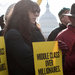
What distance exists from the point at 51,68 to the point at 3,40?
0.75 metres

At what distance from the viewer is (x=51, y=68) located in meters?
3.60

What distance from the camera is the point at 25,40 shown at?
11.5 feet

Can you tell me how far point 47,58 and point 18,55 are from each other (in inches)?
18.4

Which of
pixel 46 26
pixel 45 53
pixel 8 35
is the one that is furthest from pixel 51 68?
pixel 46 26

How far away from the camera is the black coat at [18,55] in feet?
11.0

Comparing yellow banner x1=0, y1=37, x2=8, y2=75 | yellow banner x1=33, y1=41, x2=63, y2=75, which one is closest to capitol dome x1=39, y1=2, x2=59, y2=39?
yellow banner x1=33, y1=41, x2=63, y2=75

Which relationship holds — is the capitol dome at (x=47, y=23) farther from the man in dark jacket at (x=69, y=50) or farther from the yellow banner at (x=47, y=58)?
the yellow banner at (x=47, y=58)

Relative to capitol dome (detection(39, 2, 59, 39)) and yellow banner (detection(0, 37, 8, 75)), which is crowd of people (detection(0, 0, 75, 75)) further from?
capitol dome (detection(39, 2, 59, 39))

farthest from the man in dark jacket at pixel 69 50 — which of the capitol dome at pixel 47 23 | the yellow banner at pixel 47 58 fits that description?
the capitol dome at pixel 47 23

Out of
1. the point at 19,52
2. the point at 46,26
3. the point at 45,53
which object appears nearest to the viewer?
the point at 19,52

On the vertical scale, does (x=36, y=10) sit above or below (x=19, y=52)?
above

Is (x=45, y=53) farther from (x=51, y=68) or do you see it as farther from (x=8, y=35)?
(x=8, y=35)

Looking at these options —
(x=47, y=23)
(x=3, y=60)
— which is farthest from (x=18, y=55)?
(x=47, y=23)

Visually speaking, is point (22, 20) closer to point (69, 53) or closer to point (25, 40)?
point (25, 40)
